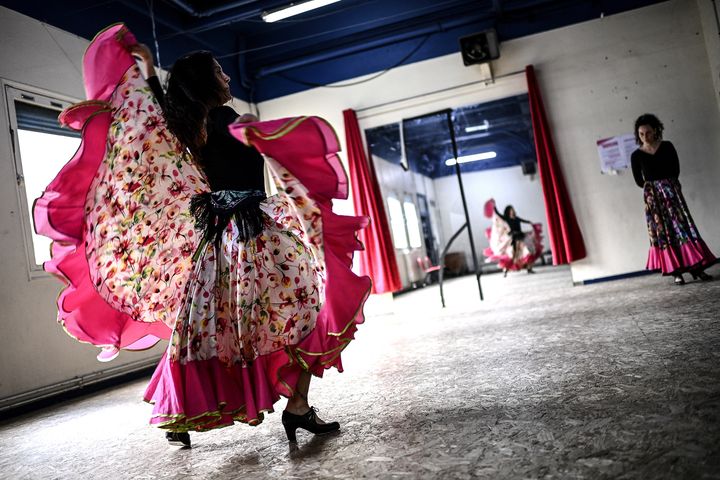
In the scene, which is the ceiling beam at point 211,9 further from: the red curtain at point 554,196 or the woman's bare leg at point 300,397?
the woman's bare leg at point 300,397

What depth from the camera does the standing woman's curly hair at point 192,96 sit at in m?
2.04

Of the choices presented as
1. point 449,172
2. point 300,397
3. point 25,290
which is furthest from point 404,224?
point 300,397

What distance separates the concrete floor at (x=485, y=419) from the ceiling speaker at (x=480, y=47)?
347cm

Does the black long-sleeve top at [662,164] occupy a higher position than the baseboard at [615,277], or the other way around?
the black long-sleeve top at [662,164]

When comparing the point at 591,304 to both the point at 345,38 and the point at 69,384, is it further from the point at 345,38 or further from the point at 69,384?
the point at 345,38

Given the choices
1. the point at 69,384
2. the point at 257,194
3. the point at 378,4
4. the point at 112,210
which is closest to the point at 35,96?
the point at 69,384

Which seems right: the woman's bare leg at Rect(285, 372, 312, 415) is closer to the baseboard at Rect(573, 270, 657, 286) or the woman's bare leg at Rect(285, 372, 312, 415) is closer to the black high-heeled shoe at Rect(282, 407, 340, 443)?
the black high-heeled shoe at Rect(282, 407, 340, 443)

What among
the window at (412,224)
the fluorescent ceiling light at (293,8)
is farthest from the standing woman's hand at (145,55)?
the window at (412,224)

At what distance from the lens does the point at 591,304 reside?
4.47m

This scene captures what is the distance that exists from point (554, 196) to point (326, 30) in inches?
140

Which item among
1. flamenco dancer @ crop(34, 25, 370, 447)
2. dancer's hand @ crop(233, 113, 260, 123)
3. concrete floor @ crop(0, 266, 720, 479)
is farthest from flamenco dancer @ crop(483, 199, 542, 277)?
dancer's hand @ crop(233, 113, 260, 123)

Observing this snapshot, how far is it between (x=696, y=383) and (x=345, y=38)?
6.44 metres

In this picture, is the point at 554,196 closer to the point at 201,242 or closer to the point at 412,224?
the point at 201,242

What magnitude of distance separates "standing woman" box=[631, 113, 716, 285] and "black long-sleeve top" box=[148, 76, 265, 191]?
3.72 m
